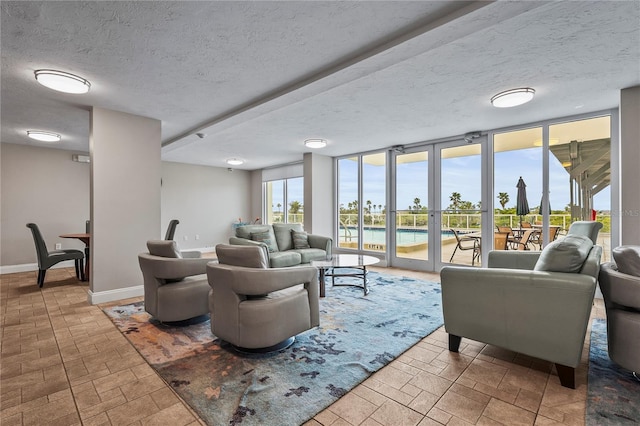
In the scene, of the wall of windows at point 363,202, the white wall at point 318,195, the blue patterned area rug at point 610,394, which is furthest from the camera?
the white wall at point 318,195

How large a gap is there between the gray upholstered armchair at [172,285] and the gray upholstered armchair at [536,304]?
2.28 metres

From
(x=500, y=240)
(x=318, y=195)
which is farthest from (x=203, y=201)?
(x=500, y=240)

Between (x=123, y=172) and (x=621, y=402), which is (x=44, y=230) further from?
(x=621, y=402)

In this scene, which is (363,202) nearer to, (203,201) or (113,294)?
(203,201)

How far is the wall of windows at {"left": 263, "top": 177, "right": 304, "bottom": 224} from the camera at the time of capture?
8.41 meters

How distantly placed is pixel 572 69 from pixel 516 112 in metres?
1.27

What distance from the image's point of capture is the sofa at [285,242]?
4.81 metres

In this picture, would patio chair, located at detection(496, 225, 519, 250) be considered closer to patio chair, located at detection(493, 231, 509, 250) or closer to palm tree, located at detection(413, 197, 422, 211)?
patio chair, located at detection(493, 231, 509, 250)

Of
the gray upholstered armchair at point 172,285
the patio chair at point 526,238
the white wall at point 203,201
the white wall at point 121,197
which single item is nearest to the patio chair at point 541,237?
the patio chair at point 526,238

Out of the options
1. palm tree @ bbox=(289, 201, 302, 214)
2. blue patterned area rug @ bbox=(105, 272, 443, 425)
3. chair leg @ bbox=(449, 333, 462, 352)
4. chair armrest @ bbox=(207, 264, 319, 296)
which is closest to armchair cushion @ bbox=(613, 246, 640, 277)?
chair leg @ bbox=(449, 333, 462, 352)

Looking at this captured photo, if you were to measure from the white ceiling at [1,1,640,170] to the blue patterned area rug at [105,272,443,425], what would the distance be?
7.83 feet

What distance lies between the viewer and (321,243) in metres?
5.42

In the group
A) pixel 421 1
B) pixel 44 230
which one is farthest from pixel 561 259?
pixel 44 230

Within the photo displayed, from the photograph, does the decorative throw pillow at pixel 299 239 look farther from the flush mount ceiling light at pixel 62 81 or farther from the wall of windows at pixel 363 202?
the flush mount ceiling light at pixel 62 81
